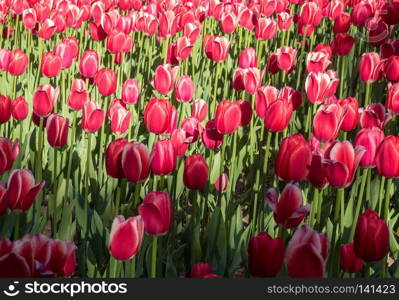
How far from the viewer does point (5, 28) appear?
4805mm

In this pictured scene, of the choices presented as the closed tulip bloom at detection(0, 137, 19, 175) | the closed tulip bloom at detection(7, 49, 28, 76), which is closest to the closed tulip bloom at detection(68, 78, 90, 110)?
the closed tulip bloom at detection(7, 49, 28, 76)

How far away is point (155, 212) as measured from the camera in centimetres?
158

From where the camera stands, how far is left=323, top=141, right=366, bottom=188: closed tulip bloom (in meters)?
1.82

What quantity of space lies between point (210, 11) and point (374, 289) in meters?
3.85

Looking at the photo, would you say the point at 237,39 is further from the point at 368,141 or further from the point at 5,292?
the point at 5,292

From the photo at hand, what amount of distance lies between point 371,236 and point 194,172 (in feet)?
2.22

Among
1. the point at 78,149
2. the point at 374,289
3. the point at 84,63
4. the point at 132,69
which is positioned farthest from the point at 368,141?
the point at 132,69

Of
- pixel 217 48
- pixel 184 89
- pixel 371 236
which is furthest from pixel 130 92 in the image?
pixel 371 236

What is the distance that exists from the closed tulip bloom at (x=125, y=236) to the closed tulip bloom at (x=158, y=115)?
2.85 ft

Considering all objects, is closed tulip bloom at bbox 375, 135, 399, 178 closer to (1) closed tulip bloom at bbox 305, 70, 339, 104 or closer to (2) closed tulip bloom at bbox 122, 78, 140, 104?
(1) closed tulip bloom at bbox 305, 70, 339, 104

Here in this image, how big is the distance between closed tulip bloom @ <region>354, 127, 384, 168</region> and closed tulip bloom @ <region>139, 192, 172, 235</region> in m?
0.79

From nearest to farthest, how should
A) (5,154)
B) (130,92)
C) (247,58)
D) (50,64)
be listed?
(5,154), (130,92), (50,64), (247,58)

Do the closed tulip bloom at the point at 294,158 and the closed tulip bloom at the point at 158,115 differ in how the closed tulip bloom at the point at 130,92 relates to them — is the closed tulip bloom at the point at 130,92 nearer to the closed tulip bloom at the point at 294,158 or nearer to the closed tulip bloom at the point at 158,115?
the closed tulip bloom at the point at 158,115

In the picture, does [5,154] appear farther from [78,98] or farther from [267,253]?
[267,253]
